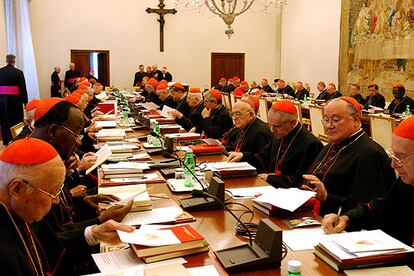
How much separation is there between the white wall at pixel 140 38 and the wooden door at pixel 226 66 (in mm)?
213

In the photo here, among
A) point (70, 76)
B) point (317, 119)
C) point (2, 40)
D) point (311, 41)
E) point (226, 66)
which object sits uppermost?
point (311, 41)

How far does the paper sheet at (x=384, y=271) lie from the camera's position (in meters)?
1.86

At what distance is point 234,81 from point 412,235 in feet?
47.9

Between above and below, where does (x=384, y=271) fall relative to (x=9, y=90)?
below

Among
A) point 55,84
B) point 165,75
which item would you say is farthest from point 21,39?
point 165,75

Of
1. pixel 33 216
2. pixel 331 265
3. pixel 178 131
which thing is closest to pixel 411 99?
pixel 178 131

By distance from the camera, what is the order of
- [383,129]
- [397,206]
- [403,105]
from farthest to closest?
1. [403,105]
2. [383,129]
3. [397,206]

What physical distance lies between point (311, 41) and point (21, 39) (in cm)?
915

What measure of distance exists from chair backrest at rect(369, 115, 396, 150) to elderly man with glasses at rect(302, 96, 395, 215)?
139 inches

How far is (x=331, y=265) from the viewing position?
197 cm

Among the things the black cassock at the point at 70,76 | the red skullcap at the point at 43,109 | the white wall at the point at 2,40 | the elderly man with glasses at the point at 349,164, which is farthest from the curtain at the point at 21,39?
the elderly man with glasses at the point at 349,164

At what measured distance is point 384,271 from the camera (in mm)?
1892

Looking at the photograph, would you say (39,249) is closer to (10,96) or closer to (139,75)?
(10,96)

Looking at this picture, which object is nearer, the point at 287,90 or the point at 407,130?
the point at 407,130
